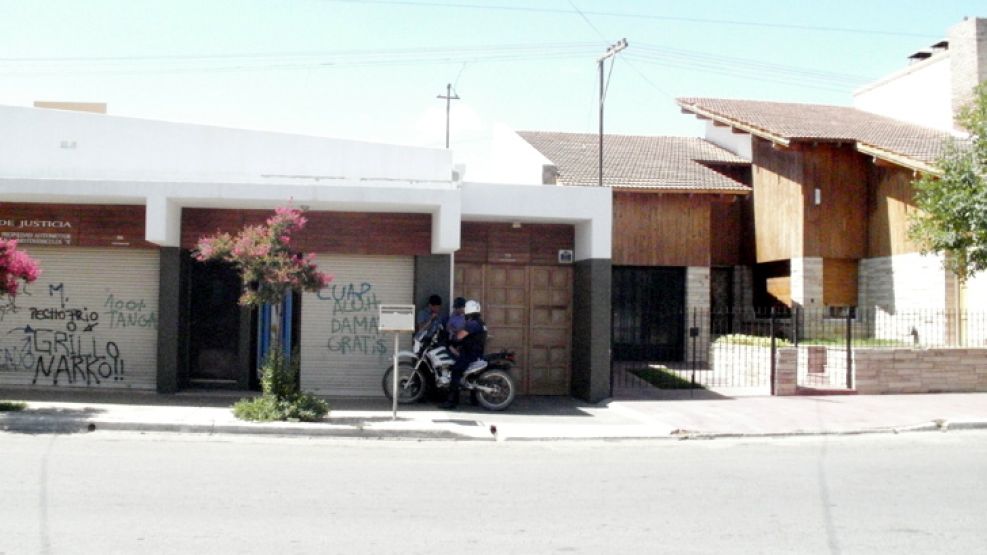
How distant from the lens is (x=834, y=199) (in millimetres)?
24469

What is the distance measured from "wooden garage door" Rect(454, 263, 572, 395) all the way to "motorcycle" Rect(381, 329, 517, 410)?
6.79 ft

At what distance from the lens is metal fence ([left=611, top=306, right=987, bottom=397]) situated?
1714cm

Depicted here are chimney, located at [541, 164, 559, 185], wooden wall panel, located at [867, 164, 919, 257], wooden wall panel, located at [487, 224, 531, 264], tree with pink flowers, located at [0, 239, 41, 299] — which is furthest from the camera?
chimney, located at [541, 164, 559, 185]

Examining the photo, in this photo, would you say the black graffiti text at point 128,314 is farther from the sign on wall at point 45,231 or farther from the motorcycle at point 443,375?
the motorcycle at point 443,375

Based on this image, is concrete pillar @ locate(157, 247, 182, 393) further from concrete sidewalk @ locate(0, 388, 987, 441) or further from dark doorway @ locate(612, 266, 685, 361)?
dark doorway @ locate(612, 266, 685, 361)

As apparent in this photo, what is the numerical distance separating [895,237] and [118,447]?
19797 millimetres

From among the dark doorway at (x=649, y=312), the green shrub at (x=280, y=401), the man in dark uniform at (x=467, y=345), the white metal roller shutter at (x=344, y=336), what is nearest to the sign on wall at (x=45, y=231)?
the white metal roller shutter at (x=344, y=336)

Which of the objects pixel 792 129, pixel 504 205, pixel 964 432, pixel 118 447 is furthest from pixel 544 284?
pixel 792 129

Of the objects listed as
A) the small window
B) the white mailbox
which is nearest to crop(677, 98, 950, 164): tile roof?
the small window

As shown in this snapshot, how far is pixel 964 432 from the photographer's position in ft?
42.7

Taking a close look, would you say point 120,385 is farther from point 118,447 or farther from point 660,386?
point 660,386

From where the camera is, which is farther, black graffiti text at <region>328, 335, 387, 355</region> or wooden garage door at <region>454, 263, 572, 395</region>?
wooden garage door at <region>454, 263, 572, 395</region>

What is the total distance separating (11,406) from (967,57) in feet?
81.7

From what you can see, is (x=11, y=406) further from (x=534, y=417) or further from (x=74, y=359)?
(x=534, y=417)
